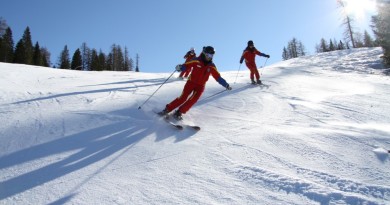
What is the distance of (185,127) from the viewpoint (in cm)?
632

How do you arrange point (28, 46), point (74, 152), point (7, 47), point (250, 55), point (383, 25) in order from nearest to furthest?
point (74, 152) → point (250, 55) → point (383, 25) → point (7, 47) → point (28, 46)

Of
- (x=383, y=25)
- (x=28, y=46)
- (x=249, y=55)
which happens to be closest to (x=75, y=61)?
(x=28, y=46)

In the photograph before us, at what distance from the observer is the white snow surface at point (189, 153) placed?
3.60 m

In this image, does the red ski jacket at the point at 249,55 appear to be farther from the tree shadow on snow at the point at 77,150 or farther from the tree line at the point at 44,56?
the tree line at the point at 44,56

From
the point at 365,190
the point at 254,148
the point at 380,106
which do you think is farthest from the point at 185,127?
the point at 380,106

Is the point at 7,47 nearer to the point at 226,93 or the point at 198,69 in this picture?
the point at 226,93

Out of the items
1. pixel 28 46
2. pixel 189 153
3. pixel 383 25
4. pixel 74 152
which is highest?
pixel 28 46

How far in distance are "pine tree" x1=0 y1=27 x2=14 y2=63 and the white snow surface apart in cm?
5994

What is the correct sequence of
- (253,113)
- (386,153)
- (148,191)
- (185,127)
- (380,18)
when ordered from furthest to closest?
1. (380,18)
2. (253,113)
3. (185,127)
4. (386,153)
5. (148,191)

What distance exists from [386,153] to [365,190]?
1.47 m

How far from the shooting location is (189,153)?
191 inches

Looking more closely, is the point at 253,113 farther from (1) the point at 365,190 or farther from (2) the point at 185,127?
(1) the point at 365,190

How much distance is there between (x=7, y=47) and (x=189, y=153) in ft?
224

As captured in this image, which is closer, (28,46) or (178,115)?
(178,115)
